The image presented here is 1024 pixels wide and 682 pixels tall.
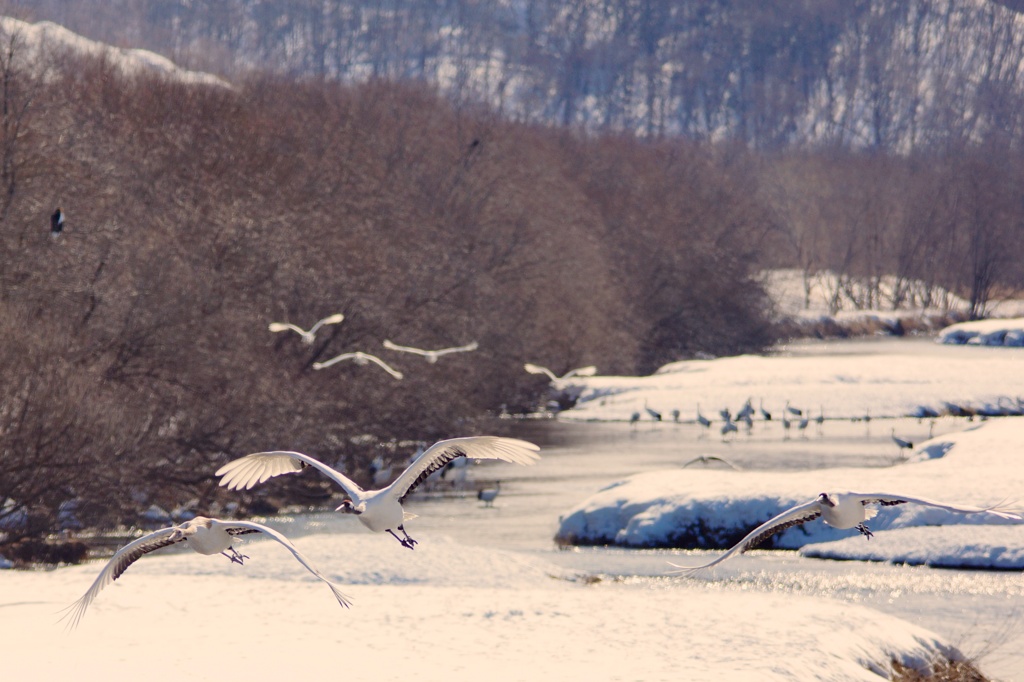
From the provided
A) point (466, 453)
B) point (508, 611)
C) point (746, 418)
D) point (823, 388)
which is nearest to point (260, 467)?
point (466, 453)

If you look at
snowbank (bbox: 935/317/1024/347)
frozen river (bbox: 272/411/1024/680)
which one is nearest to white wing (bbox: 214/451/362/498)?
frozen river (bbox: 272/411/1024/680)

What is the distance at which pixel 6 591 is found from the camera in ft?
58.6

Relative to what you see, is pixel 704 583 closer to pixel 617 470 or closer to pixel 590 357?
pixel 617 470

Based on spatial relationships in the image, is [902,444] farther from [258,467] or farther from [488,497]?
[258,467]

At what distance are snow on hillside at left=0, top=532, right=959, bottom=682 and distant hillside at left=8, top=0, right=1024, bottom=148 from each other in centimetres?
13584

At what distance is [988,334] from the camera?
219 feet

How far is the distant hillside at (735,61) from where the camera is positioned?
162625 millimetres

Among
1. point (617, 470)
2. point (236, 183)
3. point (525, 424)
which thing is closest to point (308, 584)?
point (617, 470)

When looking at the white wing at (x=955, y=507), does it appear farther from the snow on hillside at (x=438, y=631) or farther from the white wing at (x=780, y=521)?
the snow on hillside at (x=438, y=631)

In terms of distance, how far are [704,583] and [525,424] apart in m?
21.3

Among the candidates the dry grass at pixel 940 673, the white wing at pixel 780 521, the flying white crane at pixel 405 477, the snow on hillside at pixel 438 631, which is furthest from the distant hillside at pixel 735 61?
the flying white crane at pixel 405 477

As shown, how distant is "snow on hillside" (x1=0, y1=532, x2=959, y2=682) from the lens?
14469mm

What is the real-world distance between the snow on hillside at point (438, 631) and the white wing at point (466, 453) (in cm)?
527

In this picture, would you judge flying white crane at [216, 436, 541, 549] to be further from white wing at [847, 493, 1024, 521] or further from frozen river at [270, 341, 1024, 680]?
frozen river at [270, 341, 1024, 680]
